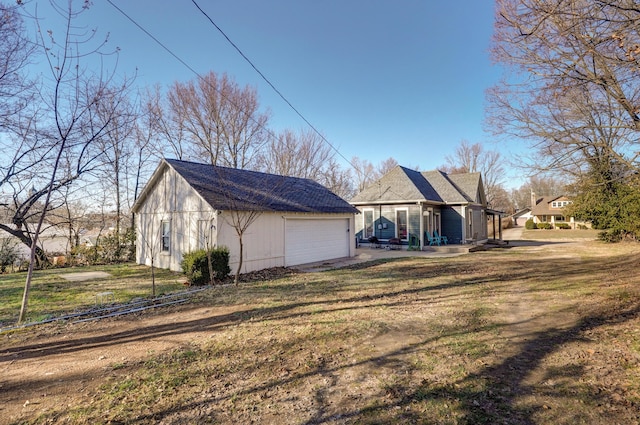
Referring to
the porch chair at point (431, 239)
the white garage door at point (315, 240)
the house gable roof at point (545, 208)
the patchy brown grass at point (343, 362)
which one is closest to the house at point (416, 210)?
the porch chair at point (431, 239)

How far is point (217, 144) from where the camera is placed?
24.7 meters

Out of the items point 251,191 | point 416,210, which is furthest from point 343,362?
point 416,210

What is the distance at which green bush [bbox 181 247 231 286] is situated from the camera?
9547 millimetres

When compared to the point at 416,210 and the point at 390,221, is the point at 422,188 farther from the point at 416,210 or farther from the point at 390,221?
the point at 390,221

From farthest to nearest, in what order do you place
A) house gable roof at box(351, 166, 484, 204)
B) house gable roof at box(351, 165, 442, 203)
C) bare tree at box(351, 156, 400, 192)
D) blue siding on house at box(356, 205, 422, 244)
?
1. bare tree at box(351, 156, 400, 192)
2. house gable roof at box(351, 166, 484, 204)
3. house gable roof at box(351, 165, 442, 203)
4. blue siding on house at box(356, 205, 422, 244)

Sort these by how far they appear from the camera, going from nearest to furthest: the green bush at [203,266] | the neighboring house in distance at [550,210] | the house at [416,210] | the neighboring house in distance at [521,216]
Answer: the green bush at [203,266] → the house at [416,210] → the neighboring house in distance at [550,210] → the neighboring house in distance at [521,216]

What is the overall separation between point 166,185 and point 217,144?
12724 mm

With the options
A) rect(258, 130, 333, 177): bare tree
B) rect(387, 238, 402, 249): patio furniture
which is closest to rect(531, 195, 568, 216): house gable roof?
rect(258, 130, 333, 177): bare tree

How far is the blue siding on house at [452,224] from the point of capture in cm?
2086

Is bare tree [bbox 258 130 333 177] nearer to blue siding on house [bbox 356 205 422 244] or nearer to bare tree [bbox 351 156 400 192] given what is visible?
blue siding on house [bbox 356 205 422 244]

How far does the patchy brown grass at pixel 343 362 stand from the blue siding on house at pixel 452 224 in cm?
1347

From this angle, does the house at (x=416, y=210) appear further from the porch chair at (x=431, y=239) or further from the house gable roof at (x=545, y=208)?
the house gable roof at (x=545, y=208)

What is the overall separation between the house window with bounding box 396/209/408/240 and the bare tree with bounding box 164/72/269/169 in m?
13.2

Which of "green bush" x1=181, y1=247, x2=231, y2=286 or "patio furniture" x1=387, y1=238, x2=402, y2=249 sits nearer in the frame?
"green bush" x1=181, y1=247, x2=231, y2=286
